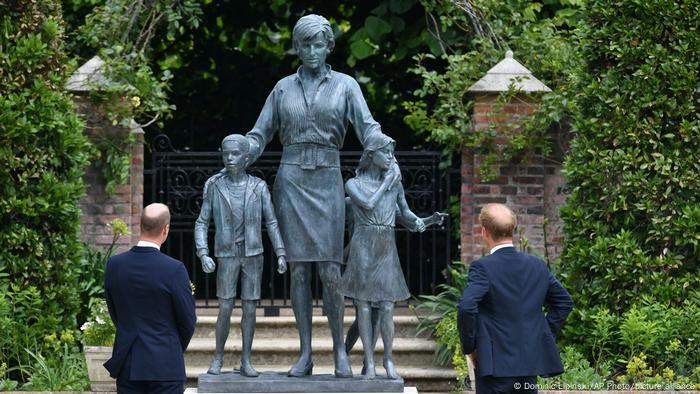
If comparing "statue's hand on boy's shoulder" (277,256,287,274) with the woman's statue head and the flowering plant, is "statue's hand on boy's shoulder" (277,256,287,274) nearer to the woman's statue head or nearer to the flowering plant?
the woman's statue head

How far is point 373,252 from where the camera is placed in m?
7.41

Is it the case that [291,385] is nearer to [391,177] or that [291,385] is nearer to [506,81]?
[391,177]

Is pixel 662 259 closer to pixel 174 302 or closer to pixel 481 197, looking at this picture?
pixel 481 197

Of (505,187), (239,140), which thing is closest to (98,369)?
(239,140)

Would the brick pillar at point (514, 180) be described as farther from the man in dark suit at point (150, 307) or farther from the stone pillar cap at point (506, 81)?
the man in dark suit at point (150, 307)

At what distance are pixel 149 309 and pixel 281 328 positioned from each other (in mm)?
4386

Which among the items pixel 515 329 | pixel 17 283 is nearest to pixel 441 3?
pixel 17 283

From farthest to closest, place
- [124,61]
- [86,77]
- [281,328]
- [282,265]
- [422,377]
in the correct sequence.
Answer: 1. [124,61]
2. [86,77]
3. [281,328]
4. [422,377]
5. [282,265]

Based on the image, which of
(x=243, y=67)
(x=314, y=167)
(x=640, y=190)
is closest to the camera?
(x=314, y=167)

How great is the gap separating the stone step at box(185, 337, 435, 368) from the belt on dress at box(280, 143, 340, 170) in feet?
8.52

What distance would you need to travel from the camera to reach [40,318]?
9.12 meters

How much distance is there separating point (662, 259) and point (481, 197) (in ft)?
6.21

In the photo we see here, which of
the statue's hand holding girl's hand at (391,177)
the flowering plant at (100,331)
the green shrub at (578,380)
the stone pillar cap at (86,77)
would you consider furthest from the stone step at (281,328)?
the statue's hand holding girl's hand at (391,177)

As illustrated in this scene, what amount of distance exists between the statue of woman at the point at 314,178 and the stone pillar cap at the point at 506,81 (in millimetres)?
2930
